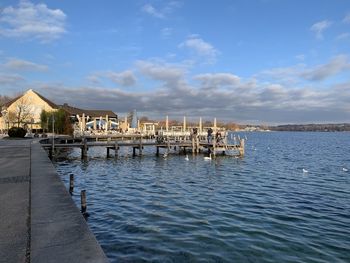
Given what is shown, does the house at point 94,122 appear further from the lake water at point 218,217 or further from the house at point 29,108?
the lake water at point 218,217

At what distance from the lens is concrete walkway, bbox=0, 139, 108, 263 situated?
20.8 ft

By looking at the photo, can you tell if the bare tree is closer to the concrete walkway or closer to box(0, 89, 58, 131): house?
box(0, 89, 58, 131): house

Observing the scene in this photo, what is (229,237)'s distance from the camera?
11469 mm

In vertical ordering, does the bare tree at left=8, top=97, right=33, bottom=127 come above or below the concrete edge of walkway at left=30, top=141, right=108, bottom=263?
above

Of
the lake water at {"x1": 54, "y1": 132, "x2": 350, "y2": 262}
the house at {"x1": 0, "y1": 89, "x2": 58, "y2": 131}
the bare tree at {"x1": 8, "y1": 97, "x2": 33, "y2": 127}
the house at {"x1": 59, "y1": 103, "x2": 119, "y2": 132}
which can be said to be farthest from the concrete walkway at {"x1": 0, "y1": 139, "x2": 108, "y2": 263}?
the house at {"x1": 0, "y1": 89, "x2": 58, "y2": 131}

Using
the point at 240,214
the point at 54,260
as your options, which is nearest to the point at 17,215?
the point at 54,260

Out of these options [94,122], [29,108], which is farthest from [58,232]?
[29,108]

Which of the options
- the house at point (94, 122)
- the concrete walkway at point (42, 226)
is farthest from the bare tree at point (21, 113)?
the concrete walkway at point (42, 226)

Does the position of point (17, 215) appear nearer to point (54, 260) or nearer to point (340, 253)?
point (54, 260)

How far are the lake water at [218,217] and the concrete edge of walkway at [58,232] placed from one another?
177cm

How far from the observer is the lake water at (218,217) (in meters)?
10.2

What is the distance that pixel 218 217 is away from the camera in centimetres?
1405

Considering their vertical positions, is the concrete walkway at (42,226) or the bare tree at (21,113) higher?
the bare tree at (21,113)

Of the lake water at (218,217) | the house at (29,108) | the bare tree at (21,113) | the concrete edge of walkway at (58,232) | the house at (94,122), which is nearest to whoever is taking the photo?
the concrete edge of walkway at (58,232)
